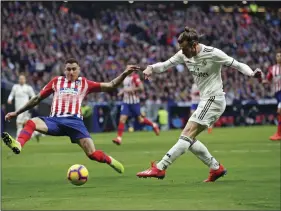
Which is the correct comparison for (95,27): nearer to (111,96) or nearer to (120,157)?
(111,96)

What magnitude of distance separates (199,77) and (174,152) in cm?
138

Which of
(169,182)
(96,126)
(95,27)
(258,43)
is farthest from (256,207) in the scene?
(258,43)

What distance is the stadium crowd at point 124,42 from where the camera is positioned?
126 feet

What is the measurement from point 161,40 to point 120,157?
86.6 feet

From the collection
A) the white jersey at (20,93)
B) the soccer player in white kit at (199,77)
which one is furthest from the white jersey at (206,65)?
the white jersey at (20,93)

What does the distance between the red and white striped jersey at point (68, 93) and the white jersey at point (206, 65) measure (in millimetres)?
1676

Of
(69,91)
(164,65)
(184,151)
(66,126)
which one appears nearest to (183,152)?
(184,151)

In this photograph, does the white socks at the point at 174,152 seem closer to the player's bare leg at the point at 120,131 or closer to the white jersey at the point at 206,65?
the white jersey at the point at 206,65

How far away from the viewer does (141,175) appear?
11.5 metres

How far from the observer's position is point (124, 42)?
4378cm

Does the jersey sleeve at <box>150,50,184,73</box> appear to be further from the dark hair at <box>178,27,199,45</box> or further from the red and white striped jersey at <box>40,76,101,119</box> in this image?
the red and white striped jersey at <box>40,76,101,119</box>

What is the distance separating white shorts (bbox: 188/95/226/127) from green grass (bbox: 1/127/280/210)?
136cm

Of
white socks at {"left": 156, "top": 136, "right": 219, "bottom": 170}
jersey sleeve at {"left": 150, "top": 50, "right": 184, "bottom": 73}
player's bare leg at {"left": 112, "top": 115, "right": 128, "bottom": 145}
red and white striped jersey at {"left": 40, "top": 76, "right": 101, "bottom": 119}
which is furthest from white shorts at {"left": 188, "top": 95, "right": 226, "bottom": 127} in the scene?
player's bare leg at {"left": 112, "top": 115, "right": 128, "bottom": 145}

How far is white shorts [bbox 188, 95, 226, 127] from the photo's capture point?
12.3m
